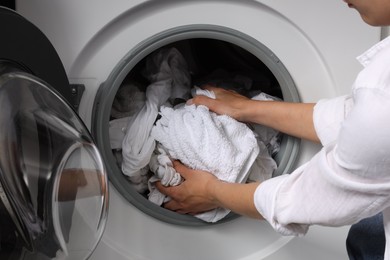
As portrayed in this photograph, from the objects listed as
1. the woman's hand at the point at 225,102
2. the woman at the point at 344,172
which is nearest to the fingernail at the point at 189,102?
the woman's hand at the point at 225,102

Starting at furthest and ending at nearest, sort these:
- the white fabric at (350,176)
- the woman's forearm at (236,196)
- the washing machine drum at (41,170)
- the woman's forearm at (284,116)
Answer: the woman's forearm at (284,116), the woman's forearm at (236,196), the washing machine drum at (41,170), the white fabric at (350,176)

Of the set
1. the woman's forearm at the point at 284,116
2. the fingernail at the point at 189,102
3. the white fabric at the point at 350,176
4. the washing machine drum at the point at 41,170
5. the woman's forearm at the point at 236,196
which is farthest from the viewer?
the fingernail at the point at 189,102

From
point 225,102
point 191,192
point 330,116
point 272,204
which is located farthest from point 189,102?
point 272,204

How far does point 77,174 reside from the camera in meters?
0.87

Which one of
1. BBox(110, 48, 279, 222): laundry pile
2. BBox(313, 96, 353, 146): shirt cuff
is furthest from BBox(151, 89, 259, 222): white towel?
BBox(313, 96, 353, 146): shirt cuff

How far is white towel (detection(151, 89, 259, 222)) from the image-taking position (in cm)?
101

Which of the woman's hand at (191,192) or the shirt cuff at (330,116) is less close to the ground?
the shirt cuff at (330,116)

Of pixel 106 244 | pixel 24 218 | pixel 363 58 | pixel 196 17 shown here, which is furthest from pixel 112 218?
pixel 363 58

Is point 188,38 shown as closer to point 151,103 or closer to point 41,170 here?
point 151,103

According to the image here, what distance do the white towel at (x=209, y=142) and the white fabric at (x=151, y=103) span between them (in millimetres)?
27

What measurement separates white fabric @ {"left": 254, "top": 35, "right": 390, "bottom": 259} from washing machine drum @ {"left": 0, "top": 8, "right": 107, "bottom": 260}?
31 centimetres

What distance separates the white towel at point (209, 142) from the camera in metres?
1.01

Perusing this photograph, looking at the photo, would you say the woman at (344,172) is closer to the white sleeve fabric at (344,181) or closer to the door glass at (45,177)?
the white sleeve fabric at (344,181)

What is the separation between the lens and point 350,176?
625 mm
